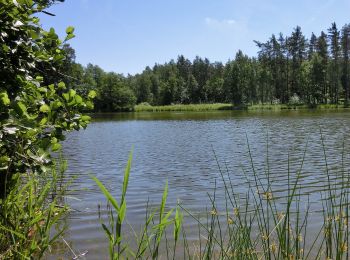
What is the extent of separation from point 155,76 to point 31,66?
420ft

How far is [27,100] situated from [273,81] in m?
93.0

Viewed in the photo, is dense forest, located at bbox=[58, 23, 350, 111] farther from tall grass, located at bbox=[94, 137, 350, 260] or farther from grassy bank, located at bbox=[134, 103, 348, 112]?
tall grass, located at bbox=[94, 137, 350, 260]

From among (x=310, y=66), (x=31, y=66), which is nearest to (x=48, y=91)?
(x=31, y=66)

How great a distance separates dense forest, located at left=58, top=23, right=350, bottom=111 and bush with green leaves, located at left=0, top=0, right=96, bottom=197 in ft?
217

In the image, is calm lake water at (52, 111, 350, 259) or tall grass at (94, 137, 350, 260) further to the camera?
calm lake water at (52, 111, 350, 259)

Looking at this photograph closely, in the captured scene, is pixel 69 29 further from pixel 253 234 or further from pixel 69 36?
pixel 253 234

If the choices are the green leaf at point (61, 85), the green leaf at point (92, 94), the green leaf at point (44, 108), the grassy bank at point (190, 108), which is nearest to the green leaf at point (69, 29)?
the green leaf at point (61, 85)

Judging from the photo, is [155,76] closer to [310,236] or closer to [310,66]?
[310,66]

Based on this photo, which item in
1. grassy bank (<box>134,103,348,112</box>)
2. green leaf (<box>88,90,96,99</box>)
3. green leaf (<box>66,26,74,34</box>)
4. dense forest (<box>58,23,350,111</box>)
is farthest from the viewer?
dense forest (<box>58,23,350,111</box>)

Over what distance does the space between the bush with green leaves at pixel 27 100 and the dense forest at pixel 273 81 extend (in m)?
66.1

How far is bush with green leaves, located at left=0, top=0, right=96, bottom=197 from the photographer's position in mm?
2906

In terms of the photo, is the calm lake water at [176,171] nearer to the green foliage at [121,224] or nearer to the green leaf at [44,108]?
the green leaf at [44,108]

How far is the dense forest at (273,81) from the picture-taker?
80.1 metres

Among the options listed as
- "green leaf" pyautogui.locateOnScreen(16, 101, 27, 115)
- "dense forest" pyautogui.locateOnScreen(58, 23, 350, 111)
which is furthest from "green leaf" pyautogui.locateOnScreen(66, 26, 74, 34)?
"dense forest" pyautogui.locateOnScreen(58, 23, 350, 111)
